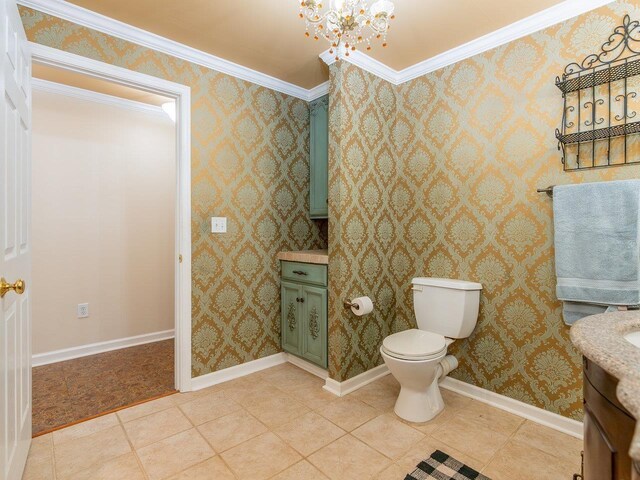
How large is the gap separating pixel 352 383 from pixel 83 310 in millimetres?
2362

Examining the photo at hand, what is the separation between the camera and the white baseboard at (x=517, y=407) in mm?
1870

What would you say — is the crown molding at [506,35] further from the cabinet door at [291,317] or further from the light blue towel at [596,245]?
the cabinet door at [291,317]

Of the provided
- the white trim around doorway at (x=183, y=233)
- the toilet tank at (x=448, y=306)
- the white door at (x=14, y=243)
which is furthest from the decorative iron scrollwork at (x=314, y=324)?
the white door at (x=14, y=243)

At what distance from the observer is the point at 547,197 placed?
1948mm

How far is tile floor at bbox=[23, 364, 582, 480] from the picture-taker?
159 centimetres

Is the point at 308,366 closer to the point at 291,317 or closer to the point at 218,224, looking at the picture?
the point at 291,317

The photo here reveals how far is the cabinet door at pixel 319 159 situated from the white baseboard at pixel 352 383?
1213 millimetres

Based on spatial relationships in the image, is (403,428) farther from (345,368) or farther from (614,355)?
(614,355)

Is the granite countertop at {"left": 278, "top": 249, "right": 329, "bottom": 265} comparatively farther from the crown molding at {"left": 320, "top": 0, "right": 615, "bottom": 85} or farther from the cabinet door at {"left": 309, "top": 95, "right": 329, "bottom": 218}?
the crown molding at {"left": 320, "top": 0, "right": 615, "bottom": 85}

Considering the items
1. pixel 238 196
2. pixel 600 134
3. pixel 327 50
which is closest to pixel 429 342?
pixel 600 134

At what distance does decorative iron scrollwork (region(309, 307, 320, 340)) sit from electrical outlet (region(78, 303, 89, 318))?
1.99 m

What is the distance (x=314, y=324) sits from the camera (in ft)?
8.37

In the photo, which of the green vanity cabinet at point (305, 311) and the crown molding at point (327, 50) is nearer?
the crown molding at point (327, 50)

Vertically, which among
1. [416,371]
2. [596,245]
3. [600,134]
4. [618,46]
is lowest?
[416,371]
